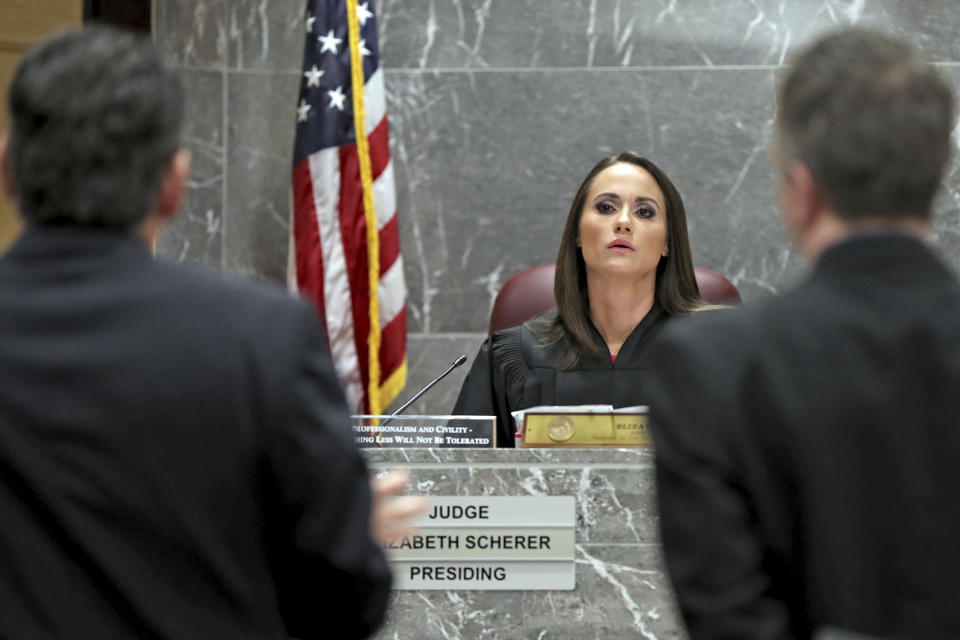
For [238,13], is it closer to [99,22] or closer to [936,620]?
[99,22]

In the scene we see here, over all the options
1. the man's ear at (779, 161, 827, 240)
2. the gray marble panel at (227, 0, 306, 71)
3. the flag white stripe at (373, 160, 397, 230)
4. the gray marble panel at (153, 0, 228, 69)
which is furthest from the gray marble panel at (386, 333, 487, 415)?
the man's ear at (779, 161, 827, 240)

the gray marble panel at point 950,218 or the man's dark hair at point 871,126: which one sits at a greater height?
the man's dark hair at point 871,126

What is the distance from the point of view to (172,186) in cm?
139

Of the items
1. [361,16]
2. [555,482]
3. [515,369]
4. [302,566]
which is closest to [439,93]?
[361,16]

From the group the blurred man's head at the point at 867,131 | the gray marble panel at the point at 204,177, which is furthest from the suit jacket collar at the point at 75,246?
the gray marble panel at the point at 204,177

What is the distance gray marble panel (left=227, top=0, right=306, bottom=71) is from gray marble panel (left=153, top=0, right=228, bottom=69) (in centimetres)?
7

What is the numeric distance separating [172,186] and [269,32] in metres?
4.03

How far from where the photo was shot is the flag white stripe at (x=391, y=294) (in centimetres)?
488

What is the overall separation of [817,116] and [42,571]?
0.84 m

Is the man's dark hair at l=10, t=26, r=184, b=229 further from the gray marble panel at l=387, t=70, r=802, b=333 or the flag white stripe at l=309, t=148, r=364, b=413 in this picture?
the gray marble panel at l=387, t=70, r=802, b=333

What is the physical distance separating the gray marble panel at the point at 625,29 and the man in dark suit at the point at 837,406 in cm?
407

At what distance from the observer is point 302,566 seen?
1.37m

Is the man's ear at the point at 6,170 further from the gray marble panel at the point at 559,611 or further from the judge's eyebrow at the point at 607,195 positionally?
the judge's eyebrow at the point at 607,195

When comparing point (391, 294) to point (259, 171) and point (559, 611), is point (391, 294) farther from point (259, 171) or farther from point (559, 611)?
point (559, 611)
